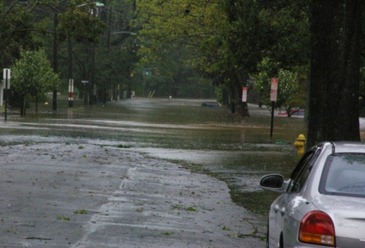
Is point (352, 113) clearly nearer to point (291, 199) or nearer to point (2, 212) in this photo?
point (2, 212)

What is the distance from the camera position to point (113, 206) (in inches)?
555

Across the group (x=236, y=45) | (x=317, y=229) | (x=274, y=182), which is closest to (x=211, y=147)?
(x=236, y=45)

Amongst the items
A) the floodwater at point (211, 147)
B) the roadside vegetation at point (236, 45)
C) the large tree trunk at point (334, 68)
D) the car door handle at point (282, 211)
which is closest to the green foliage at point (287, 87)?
the roadside vegetation at point (236, 45)

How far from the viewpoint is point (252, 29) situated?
89.4ft

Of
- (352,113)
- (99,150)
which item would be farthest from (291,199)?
(99,150)

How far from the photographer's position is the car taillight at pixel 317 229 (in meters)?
6.14

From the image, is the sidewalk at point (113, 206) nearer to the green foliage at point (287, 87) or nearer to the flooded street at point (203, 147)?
Answer: the flooded street at point (203, 147)

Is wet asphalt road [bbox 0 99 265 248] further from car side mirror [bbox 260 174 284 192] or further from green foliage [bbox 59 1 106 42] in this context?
green foliage [bbox 59 1 106 42]

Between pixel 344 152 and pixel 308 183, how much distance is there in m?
0.55

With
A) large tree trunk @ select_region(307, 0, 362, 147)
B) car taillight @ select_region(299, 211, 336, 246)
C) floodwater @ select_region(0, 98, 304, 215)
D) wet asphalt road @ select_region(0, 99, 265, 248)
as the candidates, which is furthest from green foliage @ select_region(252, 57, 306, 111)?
car taillight @ select_region(299, 211, 336, 246)

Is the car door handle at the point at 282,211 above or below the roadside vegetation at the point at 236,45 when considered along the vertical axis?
below

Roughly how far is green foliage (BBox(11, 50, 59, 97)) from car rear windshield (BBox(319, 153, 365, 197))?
48996 millimetres

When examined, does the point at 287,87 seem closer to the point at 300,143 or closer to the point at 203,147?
the point at 203,147

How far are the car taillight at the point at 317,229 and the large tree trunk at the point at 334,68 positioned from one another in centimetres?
1091
